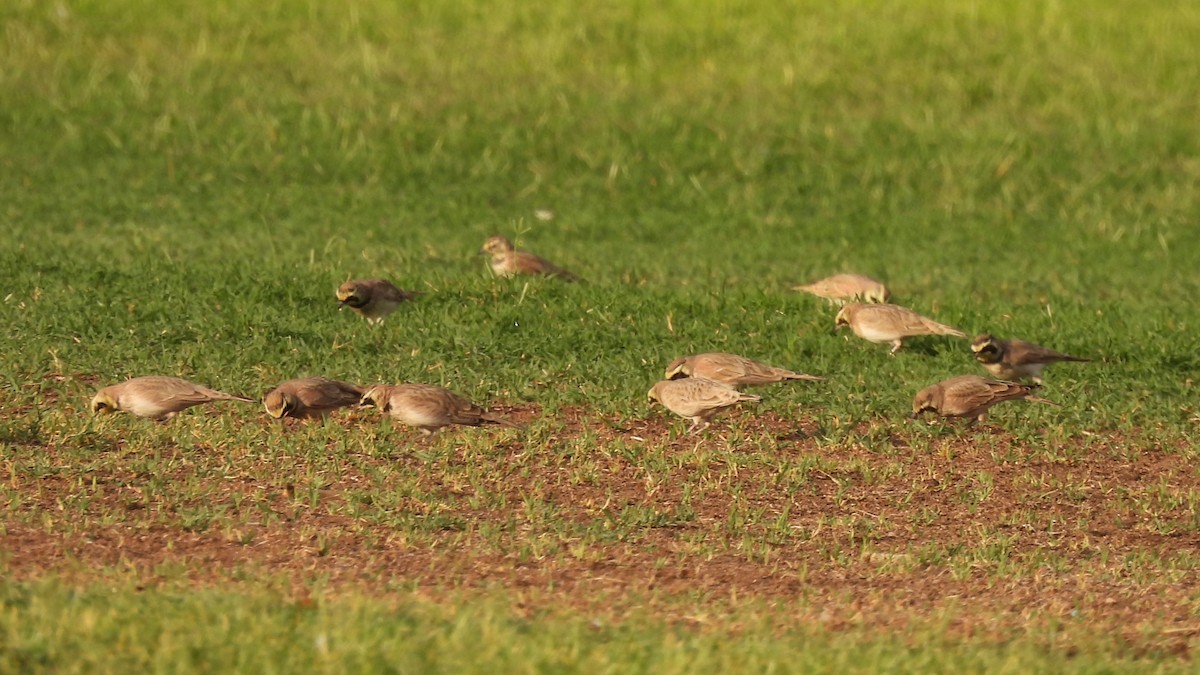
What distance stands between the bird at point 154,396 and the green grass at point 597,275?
0.11 meters

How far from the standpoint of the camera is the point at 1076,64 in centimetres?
1766

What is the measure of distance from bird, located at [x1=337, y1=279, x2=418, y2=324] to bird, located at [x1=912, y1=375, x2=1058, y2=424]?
3172 millimetres

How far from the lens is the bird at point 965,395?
8.44 metres

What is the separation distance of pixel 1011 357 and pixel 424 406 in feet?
10.8

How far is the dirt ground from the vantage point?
6.12 meters

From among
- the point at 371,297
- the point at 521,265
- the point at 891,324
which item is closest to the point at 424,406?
the point at 371,297

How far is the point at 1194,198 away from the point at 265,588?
1128 centimetres

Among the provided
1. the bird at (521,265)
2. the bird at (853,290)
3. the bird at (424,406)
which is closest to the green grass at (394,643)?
the bird at (424,406)

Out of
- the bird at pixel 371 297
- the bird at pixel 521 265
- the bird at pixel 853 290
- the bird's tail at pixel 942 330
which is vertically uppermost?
the bird at pixel 371 297

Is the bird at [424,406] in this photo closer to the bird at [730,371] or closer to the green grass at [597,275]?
the green grass at [597,275]

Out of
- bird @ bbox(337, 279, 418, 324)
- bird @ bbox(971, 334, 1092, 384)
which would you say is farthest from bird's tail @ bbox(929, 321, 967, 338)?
bird @ bbox(337, 279, 418, 324)

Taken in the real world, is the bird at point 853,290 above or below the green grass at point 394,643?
below

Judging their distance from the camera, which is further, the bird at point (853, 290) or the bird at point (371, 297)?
the bird at point (853, 290)

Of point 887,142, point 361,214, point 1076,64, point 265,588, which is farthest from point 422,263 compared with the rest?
point 1076,64
